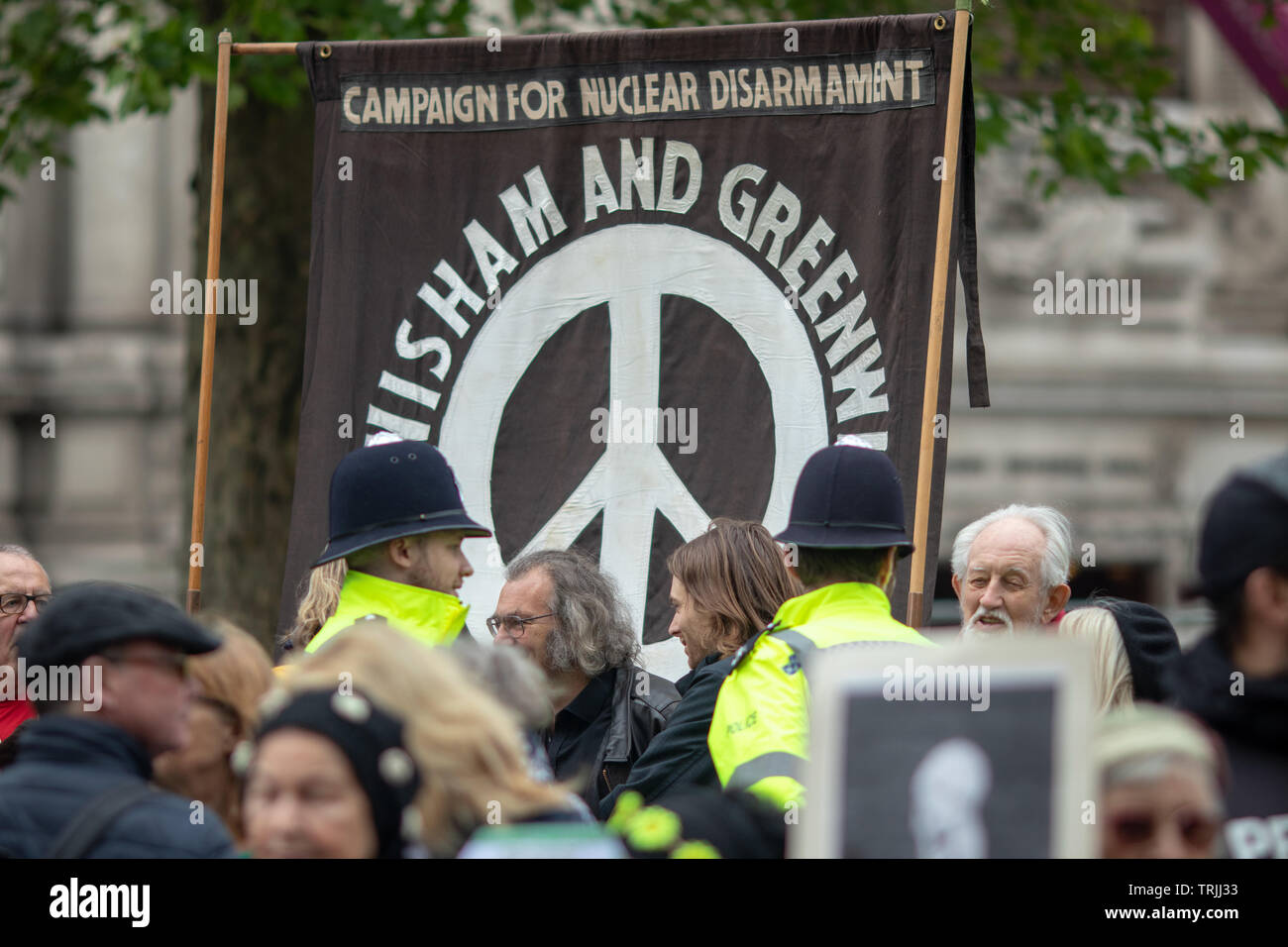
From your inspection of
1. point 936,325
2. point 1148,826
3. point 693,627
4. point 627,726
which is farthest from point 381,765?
point 936,325

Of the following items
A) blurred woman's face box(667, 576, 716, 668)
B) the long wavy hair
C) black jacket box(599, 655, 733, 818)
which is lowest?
black jacket box(599, 655, 733, 818)

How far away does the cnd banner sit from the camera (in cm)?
496

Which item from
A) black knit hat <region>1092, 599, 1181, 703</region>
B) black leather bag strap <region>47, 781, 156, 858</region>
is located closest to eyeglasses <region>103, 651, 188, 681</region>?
black leather bag strap <region>47, 781, 156, 858</region>

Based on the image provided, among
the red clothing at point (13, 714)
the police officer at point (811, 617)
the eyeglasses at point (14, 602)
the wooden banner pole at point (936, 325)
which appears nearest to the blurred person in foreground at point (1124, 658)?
the wooden banner pole at point (936, 325)

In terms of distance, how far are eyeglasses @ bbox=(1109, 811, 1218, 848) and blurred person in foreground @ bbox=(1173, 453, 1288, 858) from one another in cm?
24

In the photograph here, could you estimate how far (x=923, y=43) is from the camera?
4871 millimetres

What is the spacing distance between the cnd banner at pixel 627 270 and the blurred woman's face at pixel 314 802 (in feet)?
8.83

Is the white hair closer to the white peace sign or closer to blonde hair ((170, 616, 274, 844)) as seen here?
the white peace sign

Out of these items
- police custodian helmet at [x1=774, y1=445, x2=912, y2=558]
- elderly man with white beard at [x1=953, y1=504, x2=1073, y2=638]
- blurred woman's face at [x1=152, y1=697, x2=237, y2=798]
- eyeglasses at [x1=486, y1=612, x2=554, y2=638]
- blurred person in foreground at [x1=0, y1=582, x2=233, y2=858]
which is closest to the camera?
blurred person in foreground at [x1=0, y1=582, x2=233, y2=858]

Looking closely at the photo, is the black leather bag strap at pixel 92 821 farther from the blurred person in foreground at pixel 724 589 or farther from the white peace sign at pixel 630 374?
the white peace sign at pixel 630 374

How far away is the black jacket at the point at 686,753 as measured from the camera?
3955 millimetres

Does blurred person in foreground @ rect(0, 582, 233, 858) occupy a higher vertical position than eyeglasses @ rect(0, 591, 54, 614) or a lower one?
lower

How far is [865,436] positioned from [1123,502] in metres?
10.1
